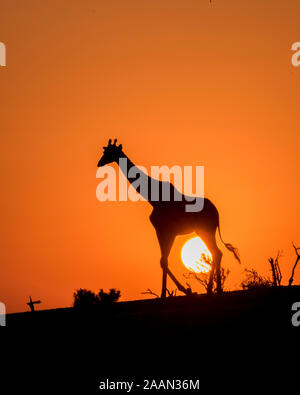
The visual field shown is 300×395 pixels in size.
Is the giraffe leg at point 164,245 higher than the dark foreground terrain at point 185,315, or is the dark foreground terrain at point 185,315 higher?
the giraffe leg at point 164,245

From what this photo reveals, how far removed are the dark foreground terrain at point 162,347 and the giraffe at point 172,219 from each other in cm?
167

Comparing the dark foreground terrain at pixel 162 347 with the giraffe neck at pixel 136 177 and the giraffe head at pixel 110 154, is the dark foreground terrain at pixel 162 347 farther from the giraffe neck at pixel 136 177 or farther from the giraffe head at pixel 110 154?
the giraffe head at pixel 110 154

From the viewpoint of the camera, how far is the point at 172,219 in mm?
17344

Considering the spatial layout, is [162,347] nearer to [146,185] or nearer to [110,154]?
[146,185]

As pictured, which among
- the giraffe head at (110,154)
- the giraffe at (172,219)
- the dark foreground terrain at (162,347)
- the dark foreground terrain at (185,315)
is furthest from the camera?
the giraffe head at (110,154)

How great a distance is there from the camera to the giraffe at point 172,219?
56.9 feet

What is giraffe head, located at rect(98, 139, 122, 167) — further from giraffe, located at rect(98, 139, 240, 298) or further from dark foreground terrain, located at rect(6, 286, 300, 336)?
dark foreground terrain, located at rect(6, 286, 300, 336)

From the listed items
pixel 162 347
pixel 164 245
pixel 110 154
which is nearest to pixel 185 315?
pixel 162 347

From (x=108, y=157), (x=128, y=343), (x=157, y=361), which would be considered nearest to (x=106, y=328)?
(x=128, y=343)

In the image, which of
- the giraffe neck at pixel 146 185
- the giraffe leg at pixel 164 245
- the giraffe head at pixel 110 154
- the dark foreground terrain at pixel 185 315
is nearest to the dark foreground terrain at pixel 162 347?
the dark foreground terrain at pixel 185 315

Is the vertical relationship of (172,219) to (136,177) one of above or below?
below

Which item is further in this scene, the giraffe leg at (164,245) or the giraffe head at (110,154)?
the giraffe head at (110,154)

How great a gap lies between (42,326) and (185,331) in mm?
3359

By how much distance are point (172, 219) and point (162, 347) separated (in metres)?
4.47
